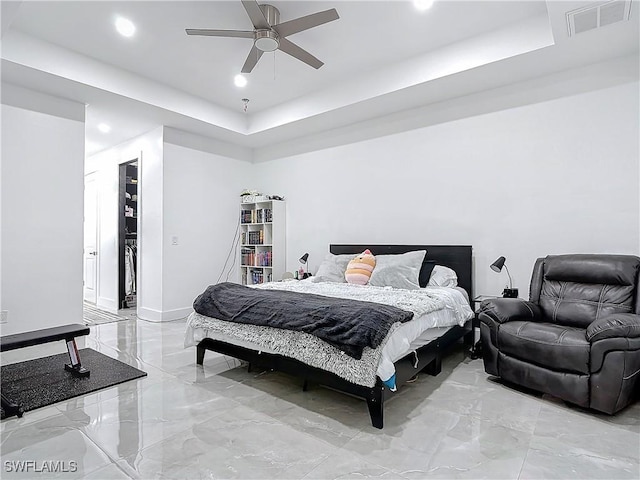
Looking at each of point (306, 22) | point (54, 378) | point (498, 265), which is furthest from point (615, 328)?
point (54, 378)

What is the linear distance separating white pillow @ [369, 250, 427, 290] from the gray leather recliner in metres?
0.81

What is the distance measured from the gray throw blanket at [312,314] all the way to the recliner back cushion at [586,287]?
1520 mm

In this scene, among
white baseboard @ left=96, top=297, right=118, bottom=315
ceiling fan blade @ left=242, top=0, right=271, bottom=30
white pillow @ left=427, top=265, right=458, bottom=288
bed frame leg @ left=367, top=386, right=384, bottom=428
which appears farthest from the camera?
white baseboard @ left=96, top=297, right=118, bottom=315

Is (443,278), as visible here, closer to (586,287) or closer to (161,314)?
(586,287)

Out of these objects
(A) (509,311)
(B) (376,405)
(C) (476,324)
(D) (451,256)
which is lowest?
(B) (376,405)

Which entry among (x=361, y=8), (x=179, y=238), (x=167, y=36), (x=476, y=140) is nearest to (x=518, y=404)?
(x=476, y=140)

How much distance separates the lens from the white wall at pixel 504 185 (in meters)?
3.34

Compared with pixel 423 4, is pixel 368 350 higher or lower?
lower

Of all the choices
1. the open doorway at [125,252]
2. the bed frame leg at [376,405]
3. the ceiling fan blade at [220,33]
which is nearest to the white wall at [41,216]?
the open doorway at [125,252]

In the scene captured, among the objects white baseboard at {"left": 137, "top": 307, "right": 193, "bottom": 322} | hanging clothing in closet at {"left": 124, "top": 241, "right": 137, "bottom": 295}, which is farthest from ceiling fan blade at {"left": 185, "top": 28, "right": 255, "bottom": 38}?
hanging clothing in closet at {"left": 124, "top": 241, "right": 137, "bottom": 295}

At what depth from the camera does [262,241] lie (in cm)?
600

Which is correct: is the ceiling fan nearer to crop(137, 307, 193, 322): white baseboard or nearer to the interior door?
crop(137, 307, 193, 322): white baseboard

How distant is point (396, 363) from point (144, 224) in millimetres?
4558

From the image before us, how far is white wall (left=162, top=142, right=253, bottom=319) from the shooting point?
5344 millimetres
